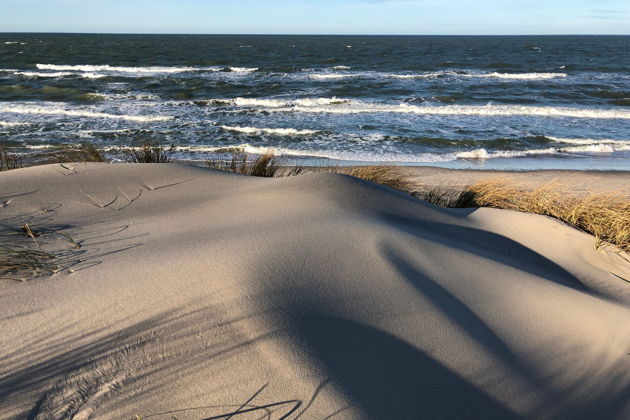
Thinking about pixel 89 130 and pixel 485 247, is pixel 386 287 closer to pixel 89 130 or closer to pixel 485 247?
pixel 485 247

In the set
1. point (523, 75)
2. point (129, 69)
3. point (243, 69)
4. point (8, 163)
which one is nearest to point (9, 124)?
point (8, 163)

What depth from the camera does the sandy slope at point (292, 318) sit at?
2174 mm

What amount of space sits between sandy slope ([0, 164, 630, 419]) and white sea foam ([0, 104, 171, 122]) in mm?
11814

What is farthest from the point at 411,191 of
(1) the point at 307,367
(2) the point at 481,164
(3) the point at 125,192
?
(2) the point at 481,164

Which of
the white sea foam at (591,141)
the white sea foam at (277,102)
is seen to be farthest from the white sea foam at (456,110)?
the white sea foam at (591,141)

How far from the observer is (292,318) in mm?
2535

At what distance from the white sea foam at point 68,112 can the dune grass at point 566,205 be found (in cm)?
1130

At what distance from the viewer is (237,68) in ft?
109

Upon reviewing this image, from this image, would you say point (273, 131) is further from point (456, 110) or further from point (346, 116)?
point (456, 110)

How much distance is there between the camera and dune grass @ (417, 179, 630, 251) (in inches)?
180

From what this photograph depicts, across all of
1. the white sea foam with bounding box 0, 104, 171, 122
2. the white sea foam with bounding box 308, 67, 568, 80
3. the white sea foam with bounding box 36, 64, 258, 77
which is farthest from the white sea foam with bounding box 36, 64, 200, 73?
the white sea foam with bounding box 0, 104, 171, 122

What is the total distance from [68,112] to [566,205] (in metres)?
15.3

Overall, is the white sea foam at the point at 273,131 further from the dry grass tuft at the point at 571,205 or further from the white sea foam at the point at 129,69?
the white sea foam at the point at 129,69

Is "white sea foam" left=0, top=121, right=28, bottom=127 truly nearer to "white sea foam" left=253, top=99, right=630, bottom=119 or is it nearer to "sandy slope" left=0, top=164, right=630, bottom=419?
Result: "white sea foam" left=253, top=99, right=630, bottom=119
